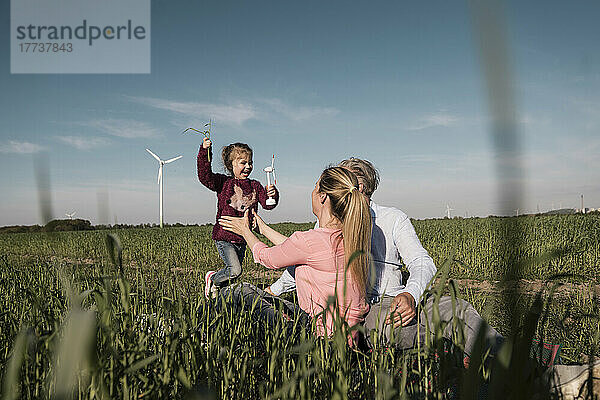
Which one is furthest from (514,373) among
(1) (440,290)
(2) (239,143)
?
(2) (239,143)

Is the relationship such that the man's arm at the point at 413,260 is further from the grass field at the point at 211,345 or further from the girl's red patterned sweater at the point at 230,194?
the girl's red patterned sweater at the point at 230,194

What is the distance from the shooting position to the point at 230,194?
18.1 ft

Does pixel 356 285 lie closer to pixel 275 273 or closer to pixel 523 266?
pixel 523 266

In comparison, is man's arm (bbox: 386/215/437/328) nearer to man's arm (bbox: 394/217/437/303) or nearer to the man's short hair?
man's arm (bbox: 394/217/437/303)

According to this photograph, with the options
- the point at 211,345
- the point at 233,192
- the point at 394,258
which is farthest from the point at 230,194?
the point at 211,345

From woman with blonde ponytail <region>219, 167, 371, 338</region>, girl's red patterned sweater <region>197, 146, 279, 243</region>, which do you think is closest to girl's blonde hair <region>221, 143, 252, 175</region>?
girl's red patterned sweater <region>197, 146, 279, 243</region>

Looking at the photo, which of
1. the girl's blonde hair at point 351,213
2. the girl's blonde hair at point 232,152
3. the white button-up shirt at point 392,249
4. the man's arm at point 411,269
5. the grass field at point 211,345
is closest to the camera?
the grass field at point 211,345

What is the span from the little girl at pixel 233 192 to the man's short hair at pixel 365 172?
1986 millimetres

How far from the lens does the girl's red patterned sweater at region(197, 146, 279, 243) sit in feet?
17.4

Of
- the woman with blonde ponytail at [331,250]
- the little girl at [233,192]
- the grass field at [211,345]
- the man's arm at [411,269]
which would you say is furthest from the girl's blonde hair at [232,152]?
the man's arm at [411,269]

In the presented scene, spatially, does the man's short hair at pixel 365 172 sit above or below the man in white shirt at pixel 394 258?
above

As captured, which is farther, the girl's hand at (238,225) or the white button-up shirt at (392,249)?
the girl's hand at (238,225)

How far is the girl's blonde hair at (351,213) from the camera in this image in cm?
263

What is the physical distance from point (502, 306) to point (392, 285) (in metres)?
2.99
